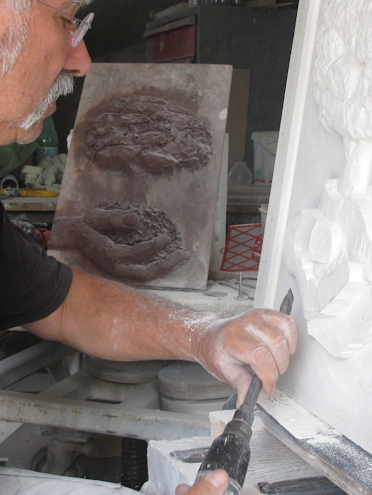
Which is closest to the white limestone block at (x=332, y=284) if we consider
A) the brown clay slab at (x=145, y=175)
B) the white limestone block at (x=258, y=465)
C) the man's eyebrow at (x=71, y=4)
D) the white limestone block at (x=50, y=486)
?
the white limestone block at (x=258, y=465)

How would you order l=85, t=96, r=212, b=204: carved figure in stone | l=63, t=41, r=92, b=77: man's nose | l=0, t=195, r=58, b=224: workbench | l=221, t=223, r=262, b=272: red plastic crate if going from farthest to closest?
l=0, t=195, r=58, b=224: workbench, l=221, t=223, r=262, b=272: red plastic crate, l=85, t=96, r=212, b=204: carved figure in stone, l=63, t=41, r=92, b=77: man's nose

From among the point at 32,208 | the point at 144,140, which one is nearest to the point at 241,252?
the point at 144,140

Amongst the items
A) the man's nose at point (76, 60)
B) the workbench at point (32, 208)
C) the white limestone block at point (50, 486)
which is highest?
the man's nose at point (76, 60)

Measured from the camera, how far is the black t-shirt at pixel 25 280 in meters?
1.34

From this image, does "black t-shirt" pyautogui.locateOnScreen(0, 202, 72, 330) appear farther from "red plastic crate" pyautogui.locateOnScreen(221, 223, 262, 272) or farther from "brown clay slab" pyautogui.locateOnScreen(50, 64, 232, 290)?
"red plastic crate" pyautogui.locateOnScreen(221, 223, 262, 272)

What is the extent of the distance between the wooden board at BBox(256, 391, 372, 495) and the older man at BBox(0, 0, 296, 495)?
12cm

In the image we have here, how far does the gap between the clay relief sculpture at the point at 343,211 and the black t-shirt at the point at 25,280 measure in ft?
2.38

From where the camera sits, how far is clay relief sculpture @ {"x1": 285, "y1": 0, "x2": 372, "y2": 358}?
3.02 ft

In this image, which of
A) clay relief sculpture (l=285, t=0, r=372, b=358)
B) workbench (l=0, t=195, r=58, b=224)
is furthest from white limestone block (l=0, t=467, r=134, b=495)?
workbench (l=0, t=195, r=58, b=224)

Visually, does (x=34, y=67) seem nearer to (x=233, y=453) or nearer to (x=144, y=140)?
(x=233, y=453)

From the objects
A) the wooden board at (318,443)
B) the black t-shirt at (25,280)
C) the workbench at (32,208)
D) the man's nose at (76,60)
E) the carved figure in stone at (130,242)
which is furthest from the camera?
the workbench at (32,208)

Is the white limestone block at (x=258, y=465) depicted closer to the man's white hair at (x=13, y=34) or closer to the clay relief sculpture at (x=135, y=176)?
the man's white hair at (x=13, y=34)

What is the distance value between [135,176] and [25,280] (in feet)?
3.56

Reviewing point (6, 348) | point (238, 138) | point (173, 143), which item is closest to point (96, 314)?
point (173, 143)
